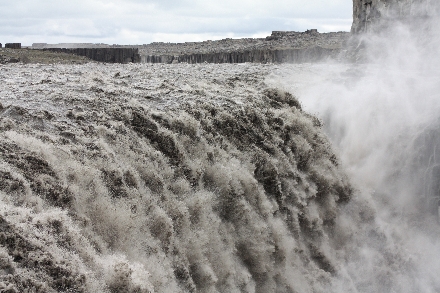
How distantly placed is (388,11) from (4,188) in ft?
64.0

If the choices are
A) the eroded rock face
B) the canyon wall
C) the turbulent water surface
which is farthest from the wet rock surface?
the canyon wall

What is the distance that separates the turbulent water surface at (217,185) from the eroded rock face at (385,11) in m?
4.97

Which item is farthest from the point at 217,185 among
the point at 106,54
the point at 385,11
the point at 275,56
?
the point at 106,54

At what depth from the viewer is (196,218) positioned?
23.6 feet

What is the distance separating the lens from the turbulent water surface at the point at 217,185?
509cm

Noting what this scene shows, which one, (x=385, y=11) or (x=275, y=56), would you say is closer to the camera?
(x=385, y=11)

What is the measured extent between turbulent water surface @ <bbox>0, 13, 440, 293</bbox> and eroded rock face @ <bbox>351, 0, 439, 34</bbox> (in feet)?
16.3

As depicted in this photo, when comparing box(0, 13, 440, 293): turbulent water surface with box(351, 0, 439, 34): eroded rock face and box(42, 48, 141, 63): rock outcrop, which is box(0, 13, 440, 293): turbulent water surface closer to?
box(351, 0, 439, 34): eroded rock face

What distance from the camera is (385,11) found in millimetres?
21750

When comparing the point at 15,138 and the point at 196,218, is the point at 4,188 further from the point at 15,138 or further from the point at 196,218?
the point at 196,218

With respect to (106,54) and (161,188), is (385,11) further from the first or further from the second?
(161,188)

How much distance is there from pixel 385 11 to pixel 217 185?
16.4 metres

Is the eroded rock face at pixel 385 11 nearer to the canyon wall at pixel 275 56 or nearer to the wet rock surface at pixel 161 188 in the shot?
the canyon wall at pixel 275 56

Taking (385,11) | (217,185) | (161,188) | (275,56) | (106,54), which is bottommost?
(217,185)
